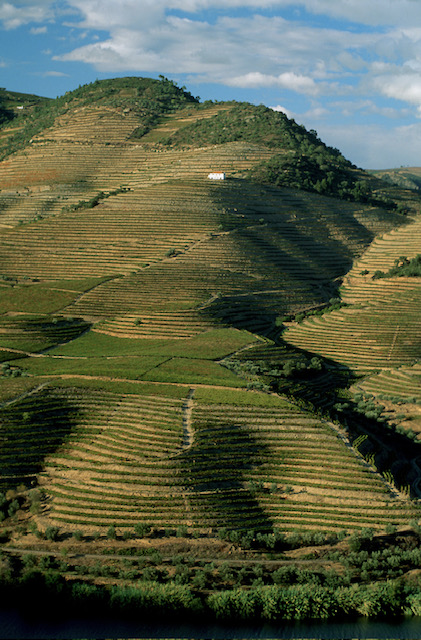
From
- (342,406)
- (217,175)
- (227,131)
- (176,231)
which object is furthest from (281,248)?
(227,131)

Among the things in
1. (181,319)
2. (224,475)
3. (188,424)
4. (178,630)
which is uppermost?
(181,319)

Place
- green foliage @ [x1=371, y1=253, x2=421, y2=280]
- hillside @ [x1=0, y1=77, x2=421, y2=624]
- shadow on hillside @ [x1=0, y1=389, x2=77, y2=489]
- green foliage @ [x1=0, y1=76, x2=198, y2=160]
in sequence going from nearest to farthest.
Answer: hillside @ [x1=0, y1=77, x2=421, y2=624] → shadow on hillside @ [x1=0, y1=389, x2=77, y2=489] → green foliage @ [x1=371, y1=253, x2=421, y2=280] → green foliage @ [x1=0, y1=76, x2=198, y2=160]

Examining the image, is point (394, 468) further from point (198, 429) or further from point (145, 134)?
point (145, 134)

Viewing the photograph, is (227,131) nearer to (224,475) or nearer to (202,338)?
(202,338)

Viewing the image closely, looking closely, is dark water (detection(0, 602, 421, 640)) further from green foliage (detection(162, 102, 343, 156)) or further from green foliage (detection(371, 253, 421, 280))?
green foliage (detection(162, 102, 343, 156))

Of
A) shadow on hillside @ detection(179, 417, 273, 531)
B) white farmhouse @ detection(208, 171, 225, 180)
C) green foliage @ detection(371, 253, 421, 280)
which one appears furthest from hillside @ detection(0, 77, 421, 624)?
white farmhouse @ detection(208, 171, 225, 180)

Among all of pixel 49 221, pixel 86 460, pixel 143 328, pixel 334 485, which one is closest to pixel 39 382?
pixel 86 460
